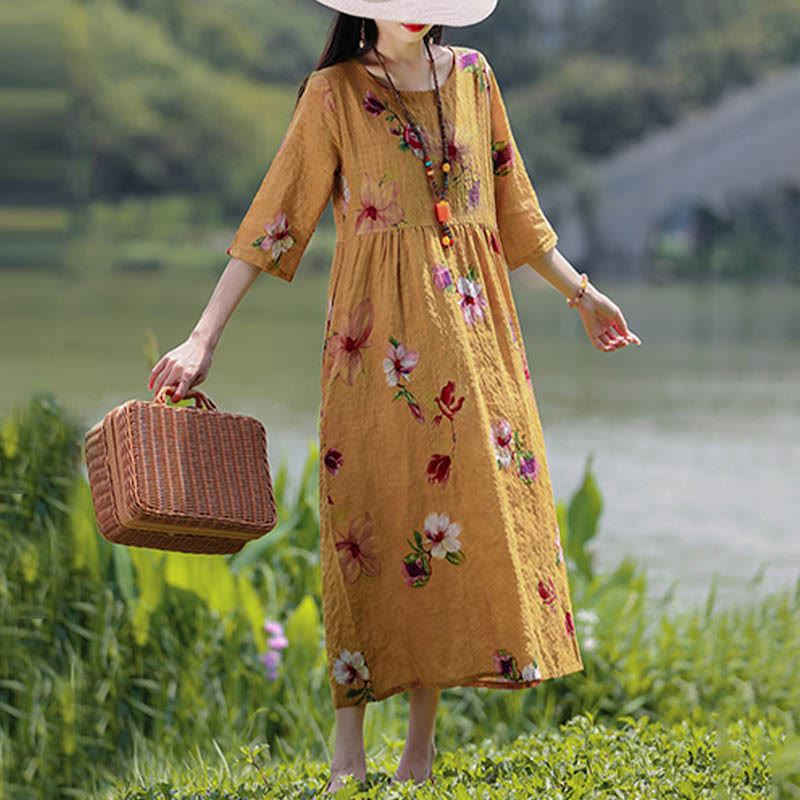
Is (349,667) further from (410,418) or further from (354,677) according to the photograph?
(410,418)

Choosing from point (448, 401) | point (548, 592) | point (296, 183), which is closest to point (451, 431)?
point (448, 401)

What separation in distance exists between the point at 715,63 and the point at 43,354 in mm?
21310

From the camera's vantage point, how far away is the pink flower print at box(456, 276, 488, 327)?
1602mm

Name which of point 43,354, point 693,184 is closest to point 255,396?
point 43,354

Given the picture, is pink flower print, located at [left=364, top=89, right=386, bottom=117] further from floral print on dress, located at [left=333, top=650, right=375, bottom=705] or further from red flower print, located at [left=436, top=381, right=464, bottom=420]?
floral print on dress, located at [left=333, top=650, right=375, bottom=705]

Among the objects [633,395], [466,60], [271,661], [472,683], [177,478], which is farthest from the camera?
[633,395]

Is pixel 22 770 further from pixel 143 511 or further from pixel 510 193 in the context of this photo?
pixel 510 193

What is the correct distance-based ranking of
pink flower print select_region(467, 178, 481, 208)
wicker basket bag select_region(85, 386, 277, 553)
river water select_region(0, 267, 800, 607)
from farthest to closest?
river water select_region(0, 267, 800, 607) < pink flower print select_region(467, 178, 481, 208) < wicker basket bag select_region(85, 386, 277, 553)

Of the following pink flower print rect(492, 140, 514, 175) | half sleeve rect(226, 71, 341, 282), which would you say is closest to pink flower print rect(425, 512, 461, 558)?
half sleeve rect(226, 71, 341, 282)

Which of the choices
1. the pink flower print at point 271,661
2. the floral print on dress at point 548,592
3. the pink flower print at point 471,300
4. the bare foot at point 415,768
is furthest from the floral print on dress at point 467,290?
the pink flower print at point 271,661

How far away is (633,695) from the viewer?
2295 mm

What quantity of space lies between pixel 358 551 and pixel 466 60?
2.19ft

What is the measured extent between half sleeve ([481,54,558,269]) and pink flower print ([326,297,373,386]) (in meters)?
0.24

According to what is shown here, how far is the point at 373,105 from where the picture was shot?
162 centimetres
